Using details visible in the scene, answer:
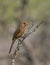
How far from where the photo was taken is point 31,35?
1413 centimetres

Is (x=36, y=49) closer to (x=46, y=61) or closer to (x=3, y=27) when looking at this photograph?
(x=46, y=61)

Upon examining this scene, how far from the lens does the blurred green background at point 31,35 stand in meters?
12.2

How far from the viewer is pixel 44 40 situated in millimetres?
13523

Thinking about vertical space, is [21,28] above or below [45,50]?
above

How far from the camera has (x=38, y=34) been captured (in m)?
14.1

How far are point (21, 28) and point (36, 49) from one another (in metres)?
6.37

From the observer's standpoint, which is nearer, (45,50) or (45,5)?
(45,50)

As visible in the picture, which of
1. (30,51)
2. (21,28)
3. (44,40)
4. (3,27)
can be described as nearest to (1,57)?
(30,51)

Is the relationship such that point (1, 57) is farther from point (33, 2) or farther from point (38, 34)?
point (33, 2)

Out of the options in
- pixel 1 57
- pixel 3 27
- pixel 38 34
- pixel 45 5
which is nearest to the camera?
pixel 1 57

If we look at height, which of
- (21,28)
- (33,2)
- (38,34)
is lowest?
(33,2)

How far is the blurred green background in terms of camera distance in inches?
482

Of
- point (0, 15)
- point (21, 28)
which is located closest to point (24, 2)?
point (0, 15)

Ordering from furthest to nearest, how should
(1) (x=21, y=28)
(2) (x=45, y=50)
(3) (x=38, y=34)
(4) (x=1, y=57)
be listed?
1. (3) (x=38, y=34)
2. (2) (x=45, y=50)
3. (4) (x=1, y=57)
4. (1) (x=21, y=28)
